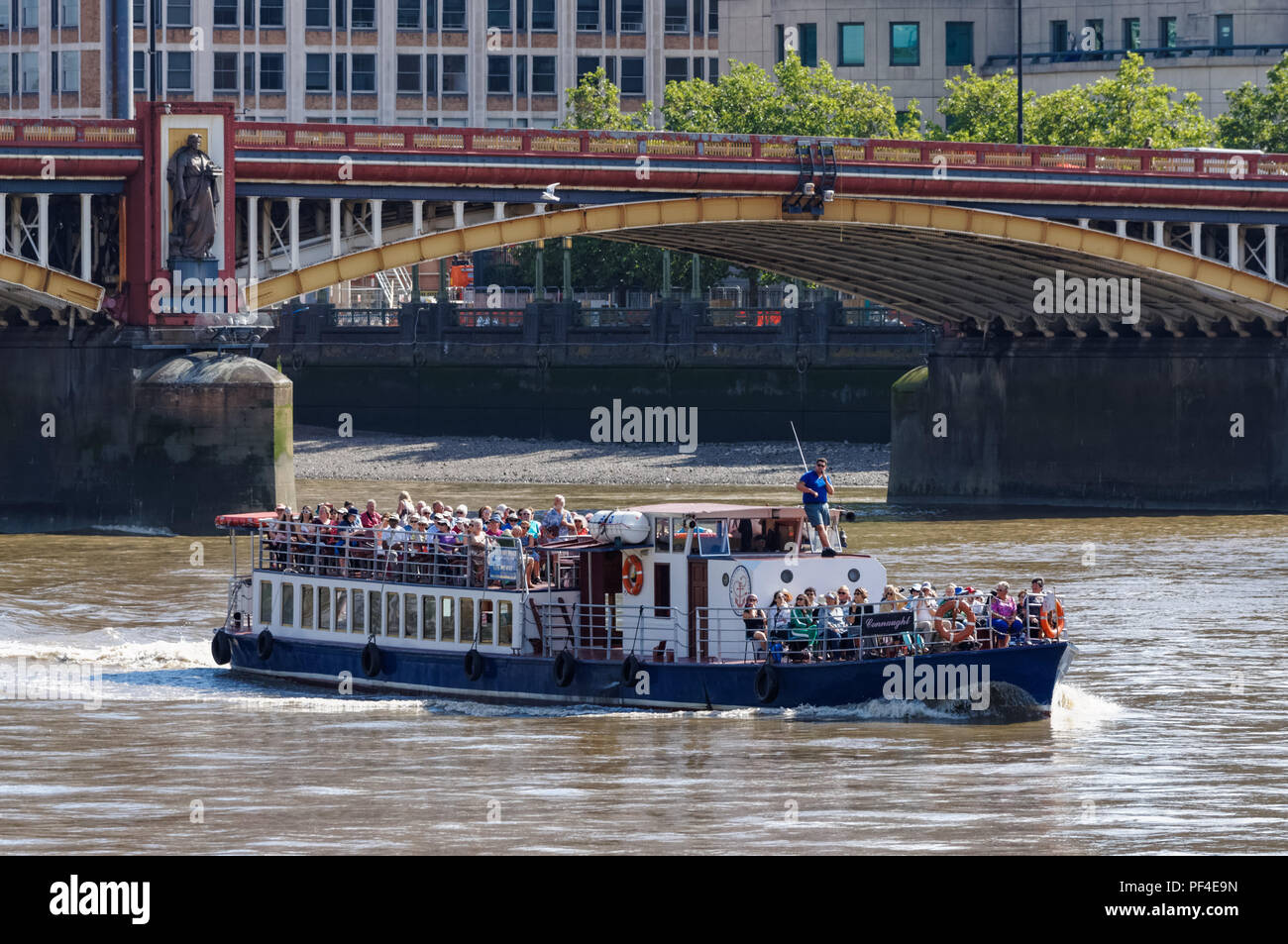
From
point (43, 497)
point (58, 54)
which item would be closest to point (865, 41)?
point (58, 54)

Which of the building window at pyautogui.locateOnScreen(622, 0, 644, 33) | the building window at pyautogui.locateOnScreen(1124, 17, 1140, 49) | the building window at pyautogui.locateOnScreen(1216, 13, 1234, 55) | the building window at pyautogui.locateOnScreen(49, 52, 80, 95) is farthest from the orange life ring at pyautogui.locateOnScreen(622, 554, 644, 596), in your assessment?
the building window at pyautogui.locateOnScreen(622, 0, 644, 33)

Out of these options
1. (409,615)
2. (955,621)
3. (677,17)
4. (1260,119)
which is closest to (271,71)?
(677,17)

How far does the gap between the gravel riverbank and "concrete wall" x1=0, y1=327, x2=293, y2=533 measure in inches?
→ 1023

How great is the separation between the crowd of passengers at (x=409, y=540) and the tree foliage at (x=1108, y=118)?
5818 cm

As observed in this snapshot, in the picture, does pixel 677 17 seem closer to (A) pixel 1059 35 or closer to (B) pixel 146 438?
(A) pixel 1059 35

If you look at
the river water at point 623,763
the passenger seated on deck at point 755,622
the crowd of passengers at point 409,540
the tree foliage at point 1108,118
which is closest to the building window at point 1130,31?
the tree foliage at point 1108,118

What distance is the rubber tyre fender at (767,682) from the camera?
34.8m

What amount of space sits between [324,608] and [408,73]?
8599cm

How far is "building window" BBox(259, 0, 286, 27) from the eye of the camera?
12056 centimetres

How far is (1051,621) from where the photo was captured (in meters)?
35.0

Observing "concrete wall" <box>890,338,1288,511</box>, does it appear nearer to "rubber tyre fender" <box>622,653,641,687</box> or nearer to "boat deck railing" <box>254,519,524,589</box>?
"boat deck railing" <box>254,519,524,589</box>

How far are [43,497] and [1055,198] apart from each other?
28.1m

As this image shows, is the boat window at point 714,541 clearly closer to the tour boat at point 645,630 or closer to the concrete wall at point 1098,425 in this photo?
the tour boat at point 645,630

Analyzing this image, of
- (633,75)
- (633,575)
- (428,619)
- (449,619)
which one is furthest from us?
(633,75)
